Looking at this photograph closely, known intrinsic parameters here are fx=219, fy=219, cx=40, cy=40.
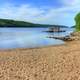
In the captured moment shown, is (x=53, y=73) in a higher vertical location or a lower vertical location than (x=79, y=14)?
lower

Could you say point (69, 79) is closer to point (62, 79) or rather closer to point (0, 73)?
point (62, 79)

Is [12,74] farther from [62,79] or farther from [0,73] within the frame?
[62,79]

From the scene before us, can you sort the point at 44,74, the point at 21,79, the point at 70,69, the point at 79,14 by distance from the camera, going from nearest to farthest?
1. the point at 21,79
2. the point at 44,74
3. the point at 70,69
4. the point at 79,14

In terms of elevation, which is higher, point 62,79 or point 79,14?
point 79,14

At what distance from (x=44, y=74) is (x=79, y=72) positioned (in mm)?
2187

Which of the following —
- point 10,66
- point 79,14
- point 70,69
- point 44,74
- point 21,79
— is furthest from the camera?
point 79,14

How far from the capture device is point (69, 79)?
40.6 ft

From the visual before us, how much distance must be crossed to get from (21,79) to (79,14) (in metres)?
72.9

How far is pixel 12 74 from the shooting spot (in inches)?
529

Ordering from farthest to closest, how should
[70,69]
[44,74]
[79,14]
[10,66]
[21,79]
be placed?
[79,14], [10,66], [70,69], [44,74], [21,79]

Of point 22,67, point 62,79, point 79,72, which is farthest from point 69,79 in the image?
point 22,67

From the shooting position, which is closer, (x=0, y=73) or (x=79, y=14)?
(x=0, y=73)

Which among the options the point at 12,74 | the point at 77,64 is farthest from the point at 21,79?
the point at 77,64

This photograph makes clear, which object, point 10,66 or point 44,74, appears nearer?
point 44,74
